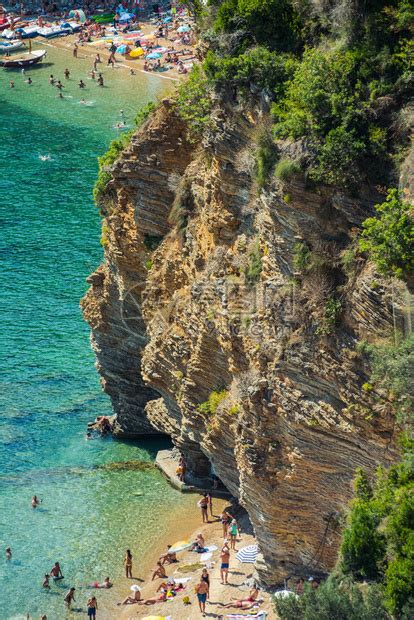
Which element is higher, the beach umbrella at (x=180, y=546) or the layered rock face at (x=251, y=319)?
the layered rock face at (x=251, y=319)

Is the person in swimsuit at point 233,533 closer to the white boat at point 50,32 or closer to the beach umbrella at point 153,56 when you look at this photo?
the beach umbrella at point 153,56

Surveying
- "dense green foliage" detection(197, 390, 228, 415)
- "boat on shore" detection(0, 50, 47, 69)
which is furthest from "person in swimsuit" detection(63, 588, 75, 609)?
"boat on shore" detection(0, 50, 47, 69)

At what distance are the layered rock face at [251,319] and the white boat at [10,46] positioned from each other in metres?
63.0

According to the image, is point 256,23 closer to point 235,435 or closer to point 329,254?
point 329,254

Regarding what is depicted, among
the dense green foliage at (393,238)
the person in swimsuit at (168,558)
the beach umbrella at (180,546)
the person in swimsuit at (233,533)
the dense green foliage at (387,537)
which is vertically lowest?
the person in swimsuit at (168,558)

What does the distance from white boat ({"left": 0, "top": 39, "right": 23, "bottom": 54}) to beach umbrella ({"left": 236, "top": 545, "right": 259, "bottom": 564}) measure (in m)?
74.1

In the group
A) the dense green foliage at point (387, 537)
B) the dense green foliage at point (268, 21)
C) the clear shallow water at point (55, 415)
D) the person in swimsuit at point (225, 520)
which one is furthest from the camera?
the person in swimsuit at point (225, 520)

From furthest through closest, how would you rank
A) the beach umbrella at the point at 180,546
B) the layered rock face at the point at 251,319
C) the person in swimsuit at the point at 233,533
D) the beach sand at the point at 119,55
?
1. the beach sand at the point at 119,55
2. the beach umbrella at the point at 180,546
3. the person in swimsuit at the point at 233,533
4. the layered rock face at the point at 251,319

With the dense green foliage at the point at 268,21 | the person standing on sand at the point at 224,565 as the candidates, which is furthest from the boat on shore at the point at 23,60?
the person standing on sand at the point at 224,565

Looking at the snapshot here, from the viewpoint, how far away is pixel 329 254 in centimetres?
2783

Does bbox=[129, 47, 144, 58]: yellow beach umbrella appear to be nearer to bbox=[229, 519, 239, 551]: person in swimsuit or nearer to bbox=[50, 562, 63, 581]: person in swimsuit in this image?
bbox=[229, 519, 239, 551]: person in swimsuit

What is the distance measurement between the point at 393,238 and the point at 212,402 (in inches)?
512

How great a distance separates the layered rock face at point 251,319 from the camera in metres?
27.8

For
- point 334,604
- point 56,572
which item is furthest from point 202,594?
point 334,604
